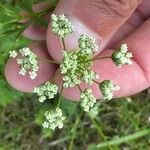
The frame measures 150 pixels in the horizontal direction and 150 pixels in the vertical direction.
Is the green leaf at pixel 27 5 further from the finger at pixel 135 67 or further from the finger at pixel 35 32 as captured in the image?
the finger at pixel 135 67

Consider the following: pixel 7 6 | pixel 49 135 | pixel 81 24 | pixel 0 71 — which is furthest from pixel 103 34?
pixel 49 135

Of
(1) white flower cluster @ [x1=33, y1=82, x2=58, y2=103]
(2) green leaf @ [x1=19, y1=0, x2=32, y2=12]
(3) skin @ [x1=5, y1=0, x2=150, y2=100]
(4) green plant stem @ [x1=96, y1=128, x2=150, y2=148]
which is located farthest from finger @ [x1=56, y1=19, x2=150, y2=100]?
(4) green plant stem @ [x1=96, y1=128, x2=150, y2=148]

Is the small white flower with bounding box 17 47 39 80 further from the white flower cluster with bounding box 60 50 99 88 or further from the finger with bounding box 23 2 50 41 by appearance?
the finger with bounding box 23 2 50 41

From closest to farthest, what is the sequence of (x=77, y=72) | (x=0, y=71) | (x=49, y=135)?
1. (x=77, y=72)
2. (x=0, y=71)
3. (x=49, y=135)

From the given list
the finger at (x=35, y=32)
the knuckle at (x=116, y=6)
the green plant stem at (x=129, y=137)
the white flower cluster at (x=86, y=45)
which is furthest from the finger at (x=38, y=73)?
the green plant stem at (x=129, y=137)

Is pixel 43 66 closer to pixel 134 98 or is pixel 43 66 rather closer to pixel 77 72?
pixel 77 72
